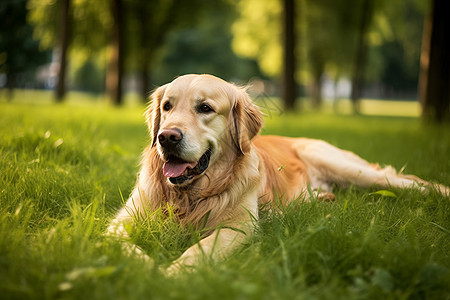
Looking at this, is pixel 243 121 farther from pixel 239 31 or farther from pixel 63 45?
pixel 239 31

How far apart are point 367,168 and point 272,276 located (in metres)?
2.69

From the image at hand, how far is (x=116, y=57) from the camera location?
16.4 metres

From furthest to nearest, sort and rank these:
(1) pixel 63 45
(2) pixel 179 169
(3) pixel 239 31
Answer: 1. (3) pixel 239 31
2. (1) pixel 63 45
3. (2) pixel 179 169

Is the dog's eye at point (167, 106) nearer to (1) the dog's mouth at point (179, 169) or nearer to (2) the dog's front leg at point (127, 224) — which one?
(1) the dog's mouth at point (179, 169)

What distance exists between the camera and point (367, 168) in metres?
4.27

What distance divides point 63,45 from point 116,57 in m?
2.12

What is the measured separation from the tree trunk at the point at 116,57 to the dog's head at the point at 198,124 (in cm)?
1405

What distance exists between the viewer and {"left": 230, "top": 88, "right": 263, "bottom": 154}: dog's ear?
3051 millimetres

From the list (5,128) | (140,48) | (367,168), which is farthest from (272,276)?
(140,48)

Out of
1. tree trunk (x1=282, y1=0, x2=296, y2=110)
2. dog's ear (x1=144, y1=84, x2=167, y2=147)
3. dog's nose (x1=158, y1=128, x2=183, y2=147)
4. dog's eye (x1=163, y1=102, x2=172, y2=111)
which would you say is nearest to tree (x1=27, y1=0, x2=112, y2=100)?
tree trunk (x1=282, y1=0, x2=296, y2=110)

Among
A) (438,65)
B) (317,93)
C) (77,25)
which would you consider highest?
(77,25)

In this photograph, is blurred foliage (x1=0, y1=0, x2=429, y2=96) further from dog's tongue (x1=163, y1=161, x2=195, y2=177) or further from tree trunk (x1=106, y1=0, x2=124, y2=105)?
dog's tongue (x1=163, y1=161, x2=195, y2=177)

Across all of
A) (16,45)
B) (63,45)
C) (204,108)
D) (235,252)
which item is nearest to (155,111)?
(204,108)

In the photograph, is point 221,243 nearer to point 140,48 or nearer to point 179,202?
point 179,202
